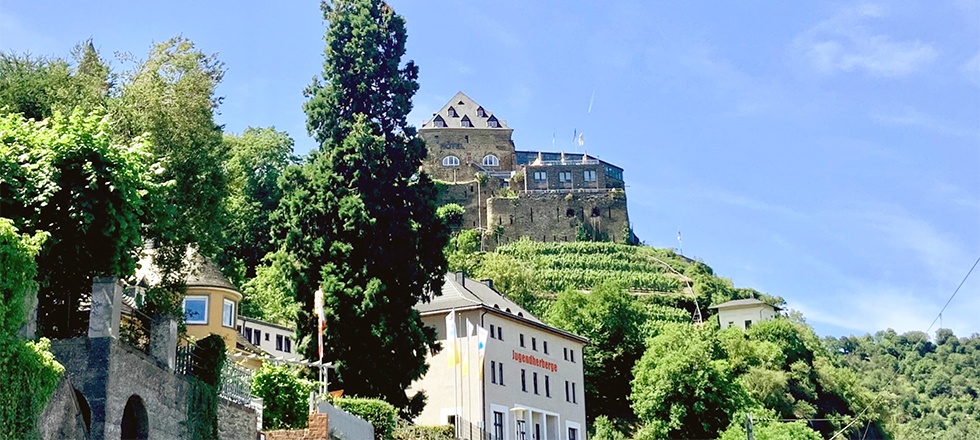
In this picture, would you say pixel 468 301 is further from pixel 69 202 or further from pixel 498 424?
pixel 69 202

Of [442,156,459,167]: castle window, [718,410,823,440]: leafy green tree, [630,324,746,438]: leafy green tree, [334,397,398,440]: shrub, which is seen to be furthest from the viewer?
[442,156,459,167]: castle window

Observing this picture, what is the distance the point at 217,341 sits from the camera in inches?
1019

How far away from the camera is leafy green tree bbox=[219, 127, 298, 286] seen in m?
77.2

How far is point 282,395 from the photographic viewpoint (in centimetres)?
3006

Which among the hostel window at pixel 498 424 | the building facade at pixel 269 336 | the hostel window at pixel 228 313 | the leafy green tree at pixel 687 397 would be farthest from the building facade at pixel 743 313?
the hostel window at pixel 228 313

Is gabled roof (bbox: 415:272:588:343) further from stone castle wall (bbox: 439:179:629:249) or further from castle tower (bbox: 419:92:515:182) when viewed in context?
castle tower (bbox: 419:92:515:182)

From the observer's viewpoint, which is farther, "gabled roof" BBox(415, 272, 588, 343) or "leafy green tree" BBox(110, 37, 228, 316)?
"gabled roof" BBox(415, 272, 588, 343)

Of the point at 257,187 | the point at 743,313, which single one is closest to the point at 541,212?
the point at 743,313

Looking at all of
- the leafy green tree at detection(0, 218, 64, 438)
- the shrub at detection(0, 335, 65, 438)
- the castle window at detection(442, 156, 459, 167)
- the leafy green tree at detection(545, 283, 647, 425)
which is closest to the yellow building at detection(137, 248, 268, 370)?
the leafy green tree at detection(0, 218, 64, 438)

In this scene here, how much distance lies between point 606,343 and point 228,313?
5210cm

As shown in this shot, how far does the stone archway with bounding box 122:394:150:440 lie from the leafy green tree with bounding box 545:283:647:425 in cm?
6631

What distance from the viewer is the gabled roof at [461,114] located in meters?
155

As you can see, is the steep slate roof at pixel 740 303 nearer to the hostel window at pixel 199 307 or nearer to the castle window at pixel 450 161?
the castle window at pixel 450 161

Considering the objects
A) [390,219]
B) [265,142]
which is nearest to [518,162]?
[265,142]
